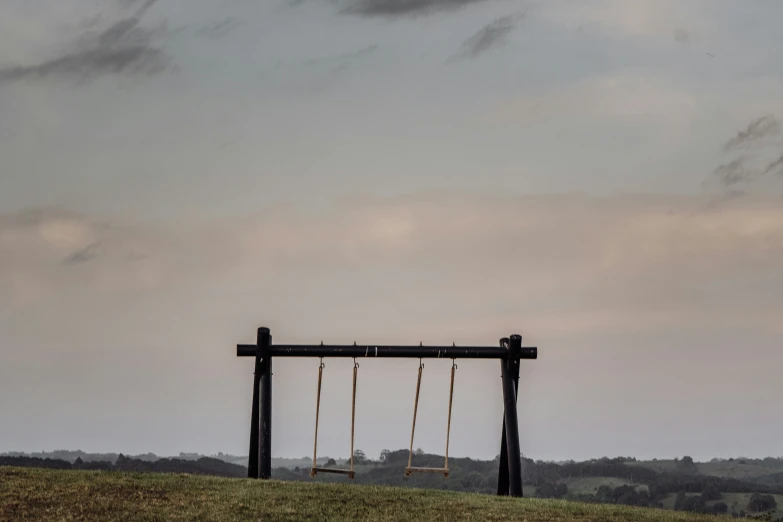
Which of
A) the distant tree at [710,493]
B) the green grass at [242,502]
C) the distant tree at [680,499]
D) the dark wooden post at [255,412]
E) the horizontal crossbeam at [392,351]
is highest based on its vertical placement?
the horizontal crossbeam at [392,351]

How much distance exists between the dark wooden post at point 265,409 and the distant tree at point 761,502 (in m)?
84.0

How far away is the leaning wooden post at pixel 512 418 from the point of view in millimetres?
21938

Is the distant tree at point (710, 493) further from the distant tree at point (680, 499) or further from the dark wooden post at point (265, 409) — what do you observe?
the dark wooden post at point (265, 409)

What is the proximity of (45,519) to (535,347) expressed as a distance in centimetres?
1153

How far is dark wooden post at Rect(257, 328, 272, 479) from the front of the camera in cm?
2209

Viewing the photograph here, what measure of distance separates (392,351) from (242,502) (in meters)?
5.48

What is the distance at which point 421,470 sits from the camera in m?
21.8

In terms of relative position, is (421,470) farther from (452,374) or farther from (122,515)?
(122,515)

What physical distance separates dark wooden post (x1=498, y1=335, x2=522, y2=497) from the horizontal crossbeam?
18 cm

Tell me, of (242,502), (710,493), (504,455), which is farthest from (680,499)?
(242,502)

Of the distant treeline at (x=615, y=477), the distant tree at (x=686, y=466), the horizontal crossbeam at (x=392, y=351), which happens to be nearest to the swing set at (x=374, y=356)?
the horizontal crossbeam at (x=392, y=351)

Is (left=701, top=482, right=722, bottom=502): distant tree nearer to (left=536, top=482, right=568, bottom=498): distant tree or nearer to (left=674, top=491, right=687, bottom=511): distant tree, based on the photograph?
(left=674, top=491, right=687, bottom=511): distant tree

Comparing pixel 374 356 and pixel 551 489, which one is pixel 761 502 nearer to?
pixel 551 489

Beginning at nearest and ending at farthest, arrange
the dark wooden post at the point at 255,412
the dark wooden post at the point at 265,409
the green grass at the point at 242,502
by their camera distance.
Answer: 1. the green grass at the point at 242,502
2. the dark wooden post at the point at 265,409
3. the dark wooden post at the point at 255,412
